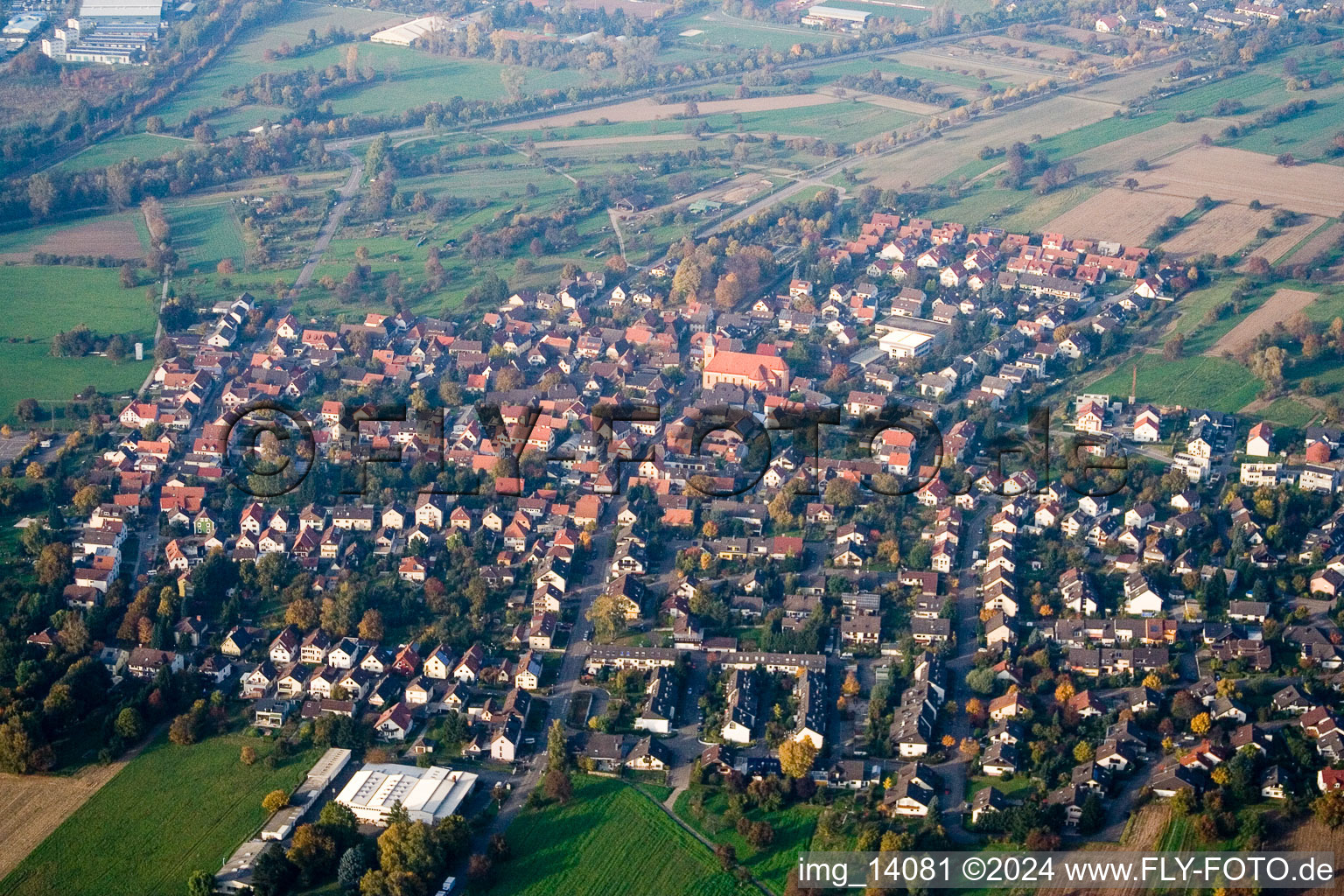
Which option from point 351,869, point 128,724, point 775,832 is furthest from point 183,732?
point 775,832

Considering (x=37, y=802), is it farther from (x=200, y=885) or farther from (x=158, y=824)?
(x=200, y=885)

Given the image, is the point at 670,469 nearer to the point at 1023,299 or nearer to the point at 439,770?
the point at 439,770

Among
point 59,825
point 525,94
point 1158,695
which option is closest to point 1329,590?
point 1158,695

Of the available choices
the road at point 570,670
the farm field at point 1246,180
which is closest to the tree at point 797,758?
the road at point 570,670

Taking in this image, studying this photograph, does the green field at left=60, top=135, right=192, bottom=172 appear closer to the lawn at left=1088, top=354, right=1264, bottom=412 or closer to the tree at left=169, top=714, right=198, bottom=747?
the tree at left=169, top=714, right=198, bottom=747

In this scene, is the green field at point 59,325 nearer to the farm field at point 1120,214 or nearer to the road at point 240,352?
the road at point 240,352

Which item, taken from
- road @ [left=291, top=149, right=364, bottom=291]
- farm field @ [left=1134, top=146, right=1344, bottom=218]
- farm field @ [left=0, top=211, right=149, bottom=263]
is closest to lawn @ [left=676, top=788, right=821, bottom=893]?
road @ [left=291, top=149, right=364, bottom=291]
